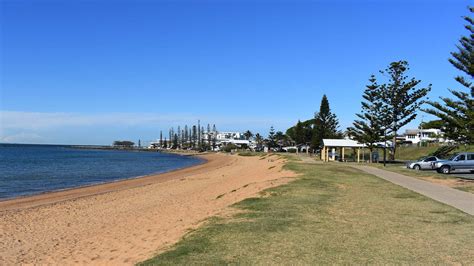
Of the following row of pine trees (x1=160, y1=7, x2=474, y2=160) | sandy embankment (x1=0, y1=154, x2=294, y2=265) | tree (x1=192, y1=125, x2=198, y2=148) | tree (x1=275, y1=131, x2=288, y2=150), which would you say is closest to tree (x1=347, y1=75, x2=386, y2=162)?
row of pine trees (x1=160, y1=7, x2=474, y2=160)

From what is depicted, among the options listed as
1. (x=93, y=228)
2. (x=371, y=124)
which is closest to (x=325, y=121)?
(x=371, y=124)

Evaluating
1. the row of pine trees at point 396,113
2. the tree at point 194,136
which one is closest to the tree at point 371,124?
the row of pine trees at point 396,113

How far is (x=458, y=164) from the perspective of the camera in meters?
29.9

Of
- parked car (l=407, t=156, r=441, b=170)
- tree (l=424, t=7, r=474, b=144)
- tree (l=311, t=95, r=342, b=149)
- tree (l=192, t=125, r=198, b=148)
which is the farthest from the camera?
tree (l=192, t=125, r=198, b=148)

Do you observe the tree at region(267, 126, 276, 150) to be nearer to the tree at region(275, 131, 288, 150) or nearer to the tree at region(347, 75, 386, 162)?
the tree at region(275, 131, 288, 150)

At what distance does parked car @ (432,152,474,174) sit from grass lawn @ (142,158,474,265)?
19408mm

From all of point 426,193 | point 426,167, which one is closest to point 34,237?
point 426,193

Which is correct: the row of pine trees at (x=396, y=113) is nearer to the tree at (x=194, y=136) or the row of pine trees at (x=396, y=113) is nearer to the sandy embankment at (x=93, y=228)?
the sandy embankment at (x=93, y=228)

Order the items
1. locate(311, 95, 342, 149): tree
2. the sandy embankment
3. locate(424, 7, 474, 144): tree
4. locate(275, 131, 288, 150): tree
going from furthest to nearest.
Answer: locate(275, 131, 288, 150): tree → locate(311, 95, 342, 149): tree → locate(424, 7, 474, 144): tree → the sandy embankment

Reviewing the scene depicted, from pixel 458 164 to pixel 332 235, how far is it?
84.7 ft

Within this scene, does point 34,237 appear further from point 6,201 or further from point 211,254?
point 6,201

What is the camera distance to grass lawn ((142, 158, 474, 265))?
6.41 meters

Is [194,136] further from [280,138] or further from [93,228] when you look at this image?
[93,228]

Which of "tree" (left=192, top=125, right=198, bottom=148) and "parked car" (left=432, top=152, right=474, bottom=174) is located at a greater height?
"tree" (left=192, top=125, right=198, bottom=148)
